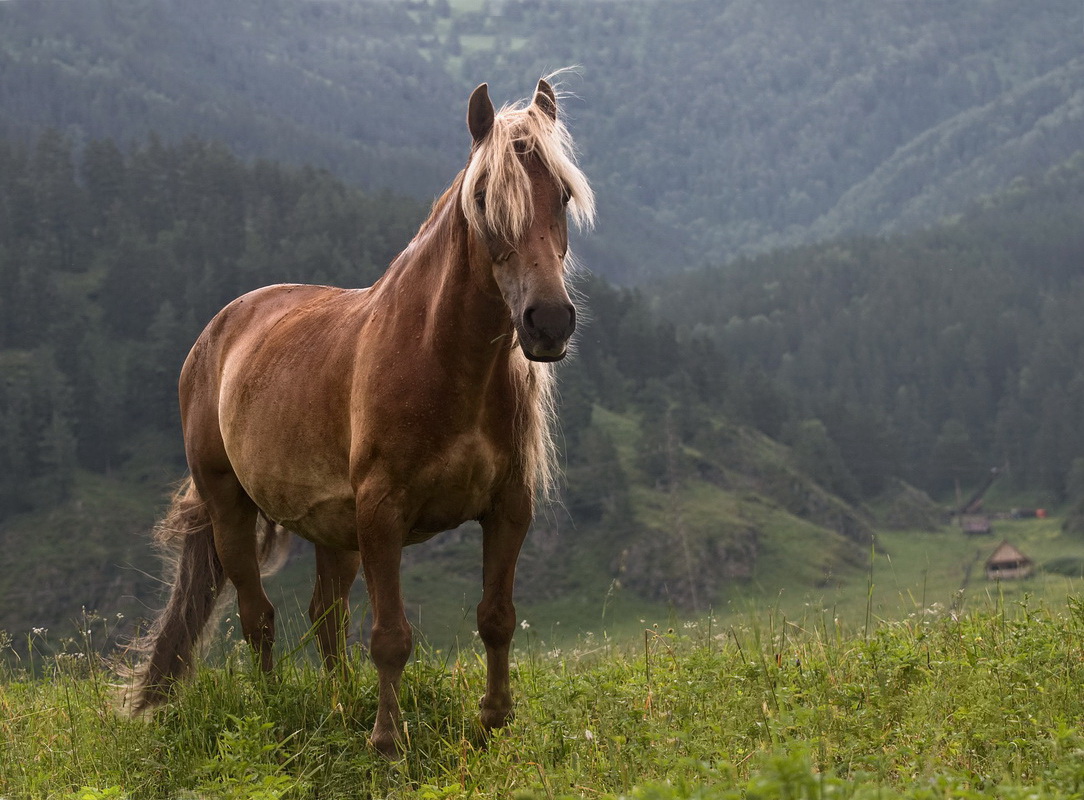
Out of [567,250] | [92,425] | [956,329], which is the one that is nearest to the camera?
[567,250]

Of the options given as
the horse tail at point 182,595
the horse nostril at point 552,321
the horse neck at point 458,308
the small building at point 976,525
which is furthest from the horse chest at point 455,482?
the small building at point 976,525

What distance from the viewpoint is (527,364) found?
614 cm

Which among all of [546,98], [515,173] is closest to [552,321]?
[515,173]

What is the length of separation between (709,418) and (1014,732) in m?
133

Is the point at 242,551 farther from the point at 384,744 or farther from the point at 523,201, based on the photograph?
the point at 523,201

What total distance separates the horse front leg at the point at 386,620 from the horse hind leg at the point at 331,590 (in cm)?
172

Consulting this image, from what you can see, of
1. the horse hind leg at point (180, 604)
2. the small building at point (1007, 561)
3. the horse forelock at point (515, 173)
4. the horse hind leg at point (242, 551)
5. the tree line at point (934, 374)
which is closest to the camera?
the horse forelock at point (515, 173)

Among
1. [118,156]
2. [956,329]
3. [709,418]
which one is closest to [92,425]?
[118,156]

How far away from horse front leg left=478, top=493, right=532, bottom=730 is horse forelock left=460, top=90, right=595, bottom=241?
1.51 meters

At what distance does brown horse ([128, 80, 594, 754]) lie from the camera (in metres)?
5.43

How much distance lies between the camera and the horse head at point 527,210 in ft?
16.5

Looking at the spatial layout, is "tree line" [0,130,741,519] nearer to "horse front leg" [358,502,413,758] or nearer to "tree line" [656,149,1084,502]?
"tree line" [656,149,1084,502]

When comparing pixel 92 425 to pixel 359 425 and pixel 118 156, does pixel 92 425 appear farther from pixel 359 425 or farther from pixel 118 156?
pixel 359 425

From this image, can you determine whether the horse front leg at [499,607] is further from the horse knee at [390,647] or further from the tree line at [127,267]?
the tree line at [127,267]
